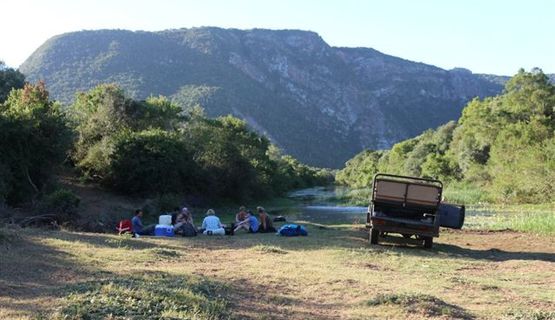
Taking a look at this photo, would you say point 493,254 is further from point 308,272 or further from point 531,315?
point 531,315

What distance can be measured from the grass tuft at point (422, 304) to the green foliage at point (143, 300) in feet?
8.06

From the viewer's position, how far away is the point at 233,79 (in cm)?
14850

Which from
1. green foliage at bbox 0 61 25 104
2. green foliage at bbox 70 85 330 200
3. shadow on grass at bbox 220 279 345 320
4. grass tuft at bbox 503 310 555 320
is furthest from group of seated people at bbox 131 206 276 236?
green foliage at bbox 0 61 25 104

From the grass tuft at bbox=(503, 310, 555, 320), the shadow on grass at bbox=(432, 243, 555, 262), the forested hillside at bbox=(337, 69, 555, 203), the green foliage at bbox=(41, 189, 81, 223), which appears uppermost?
the forested hillside at bbox=(337, 69, 555, 203)

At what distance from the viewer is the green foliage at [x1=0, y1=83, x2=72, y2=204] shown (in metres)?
27.6

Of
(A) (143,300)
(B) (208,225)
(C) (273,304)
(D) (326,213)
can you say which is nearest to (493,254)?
(B) (208,225)

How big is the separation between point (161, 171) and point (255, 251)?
939 inches

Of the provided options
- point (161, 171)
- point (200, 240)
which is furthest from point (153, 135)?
point (200, 240)

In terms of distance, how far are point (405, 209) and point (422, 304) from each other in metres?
10.0

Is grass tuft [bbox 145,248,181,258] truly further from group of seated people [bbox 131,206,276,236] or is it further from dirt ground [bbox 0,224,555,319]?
group of seated people [bbox 131,206,276,236]

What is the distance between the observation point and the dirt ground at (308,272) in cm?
798

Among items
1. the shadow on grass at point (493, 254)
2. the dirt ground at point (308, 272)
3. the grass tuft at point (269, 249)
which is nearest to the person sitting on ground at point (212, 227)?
the dirt ground at point (308, 272)

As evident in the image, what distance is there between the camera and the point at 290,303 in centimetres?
854

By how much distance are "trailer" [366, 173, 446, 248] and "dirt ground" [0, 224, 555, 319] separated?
61 centimetres
